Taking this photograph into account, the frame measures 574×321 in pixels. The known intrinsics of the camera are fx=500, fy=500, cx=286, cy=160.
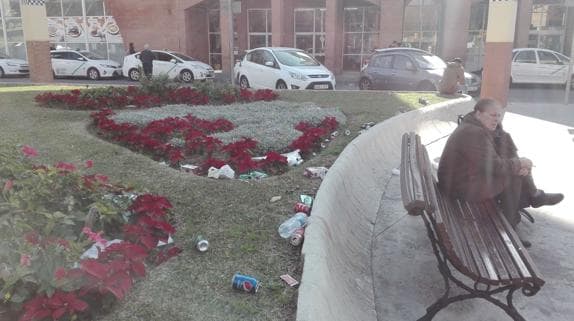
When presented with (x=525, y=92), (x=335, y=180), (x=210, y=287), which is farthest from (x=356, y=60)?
(x=210, y=287)

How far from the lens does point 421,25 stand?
26750mm

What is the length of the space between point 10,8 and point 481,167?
1411 inches

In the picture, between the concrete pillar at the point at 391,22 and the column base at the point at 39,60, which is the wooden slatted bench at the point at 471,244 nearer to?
the column base at the point at 39,60

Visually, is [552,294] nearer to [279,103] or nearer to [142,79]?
[279,103]

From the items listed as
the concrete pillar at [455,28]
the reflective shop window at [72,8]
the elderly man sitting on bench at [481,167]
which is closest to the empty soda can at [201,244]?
the elderly man sitting on bench at [481,167]

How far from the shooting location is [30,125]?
7855 mm

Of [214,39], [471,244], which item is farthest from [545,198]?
[214,39]

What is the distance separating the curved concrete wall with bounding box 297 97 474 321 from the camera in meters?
3.03

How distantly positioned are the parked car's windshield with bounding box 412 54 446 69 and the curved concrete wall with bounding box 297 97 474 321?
29.6ft

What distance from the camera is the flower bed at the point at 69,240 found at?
257cm

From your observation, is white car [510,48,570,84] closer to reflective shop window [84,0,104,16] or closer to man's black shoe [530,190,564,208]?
man's black shoe [530,190,564,208]

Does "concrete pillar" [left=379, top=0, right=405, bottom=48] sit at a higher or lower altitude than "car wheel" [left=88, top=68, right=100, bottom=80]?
higher

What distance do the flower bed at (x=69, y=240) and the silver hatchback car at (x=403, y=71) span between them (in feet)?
43.6

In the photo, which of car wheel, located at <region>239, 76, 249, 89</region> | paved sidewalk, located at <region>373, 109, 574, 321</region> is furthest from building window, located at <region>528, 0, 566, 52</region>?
paved sidewalk, located at <region>373, 109, 574, 321</region>
